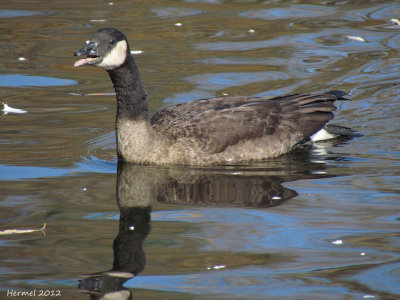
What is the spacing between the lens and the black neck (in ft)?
32.0

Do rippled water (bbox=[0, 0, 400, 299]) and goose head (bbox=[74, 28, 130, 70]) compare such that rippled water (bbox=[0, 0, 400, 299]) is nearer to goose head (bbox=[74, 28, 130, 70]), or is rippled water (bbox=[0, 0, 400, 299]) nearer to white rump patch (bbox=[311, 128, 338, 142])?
white rump patch (bbox=[311, 128, 338, 142])

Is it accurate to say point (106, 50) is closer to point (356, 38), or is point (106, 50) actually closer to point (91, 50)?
point (91, 50)

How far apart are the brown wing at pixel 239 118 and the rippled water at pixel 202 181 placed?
413mm

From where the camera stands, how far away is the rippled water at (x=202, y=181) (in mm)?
6477

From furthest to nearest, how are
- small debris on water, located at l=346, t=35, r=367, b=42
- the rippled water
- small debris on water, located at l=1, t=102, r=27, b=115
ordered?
small debris on water, located at l=346, t=35, r=367, b=42 → small debris on water, located at l=1, t=102, r=27, b=115 → the rippled water

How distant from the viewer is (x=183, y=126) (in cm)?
990

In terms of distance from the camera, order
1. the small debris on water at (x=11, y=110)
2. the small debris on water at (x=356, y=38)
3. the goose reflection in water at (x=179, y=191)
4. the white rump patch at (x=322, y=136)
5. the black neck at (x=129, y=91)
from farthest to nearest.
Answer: the small debris on water at (x=356, y=38) < the small debris on water at (x=11, y=110) < the white rump patch at (x=322, y=136) < the black neck at (x=129, y=91) < the goose reflection in water at (x=179, y=191)

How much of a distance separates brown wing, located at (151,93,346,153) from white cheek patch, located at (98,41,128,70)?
1.04 meters

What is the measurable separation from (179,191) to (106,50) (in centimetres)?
208

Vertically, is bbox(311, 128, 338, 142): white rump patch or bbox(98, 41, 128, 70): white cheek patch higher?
bbox(98, 41, 128, 70): white cheek patch

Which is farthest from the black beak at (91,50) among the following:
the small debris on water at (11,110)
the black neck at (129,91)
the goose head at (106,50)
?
the small debris on water at (11,110)

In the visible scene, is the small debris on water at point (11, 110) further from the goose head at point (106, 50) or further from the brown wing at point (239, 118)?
the goose head at point (106, 50)

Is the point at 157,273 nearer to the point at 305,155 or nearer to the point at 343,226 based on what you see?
the point at 343,226

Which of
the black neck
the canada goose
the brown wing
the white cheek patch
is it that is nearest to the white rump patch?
the brown wing
